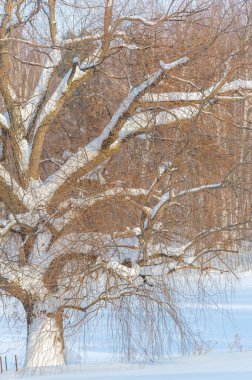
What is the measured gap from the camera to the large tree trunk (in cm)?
793

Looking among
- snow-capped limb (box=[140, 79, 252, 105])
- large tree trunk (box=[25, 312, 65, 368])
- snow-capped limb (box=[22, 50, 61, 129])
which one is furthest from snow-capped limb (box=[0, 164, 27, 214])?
snow-capped limb (box=[140, 79, 252, 105])

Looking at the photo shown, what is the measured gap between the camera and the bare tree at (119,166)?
7.54 m

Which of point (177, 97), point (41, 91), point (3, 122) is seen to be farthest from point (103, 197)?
point (41, 91)

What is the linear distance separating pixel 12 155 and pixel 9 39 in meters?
1.47

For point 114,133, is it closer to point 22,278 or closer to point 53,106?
point 53,106

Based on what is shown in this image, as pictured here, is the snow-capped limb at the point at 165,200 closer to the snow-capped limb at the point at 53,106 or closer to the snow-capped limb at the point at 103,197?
the snow-capped limb at the point at 103,197

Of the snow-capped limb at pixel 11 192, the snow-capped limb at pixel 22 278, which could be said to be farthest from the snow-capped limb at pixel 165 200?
the snow-capped limb at pixel 11 192

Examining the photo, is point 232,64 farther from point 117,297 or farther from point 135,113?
point 117,297

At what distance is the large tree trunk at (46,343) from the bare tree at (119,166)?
15mm

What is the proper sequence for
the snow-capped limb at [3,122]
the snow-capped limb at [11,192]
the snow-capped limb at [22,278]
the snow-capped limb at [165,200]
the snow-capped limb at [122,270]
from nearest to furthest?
the snow-capped limb at [122,270] < the snow-capped limb at [165,200] < the snow-capped limb at [22,278] < the snow-capped limb at [11,192] < the snow-capped limb at [3,122]

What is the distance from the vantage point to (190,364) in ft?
21.1

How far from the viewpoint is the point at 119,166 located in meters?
8.12

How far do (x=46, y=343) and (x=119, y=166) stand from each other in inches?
77.8

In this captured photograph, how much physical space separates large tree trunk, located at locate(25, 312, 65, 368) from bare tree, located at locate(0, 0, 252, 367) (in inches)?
0.6
